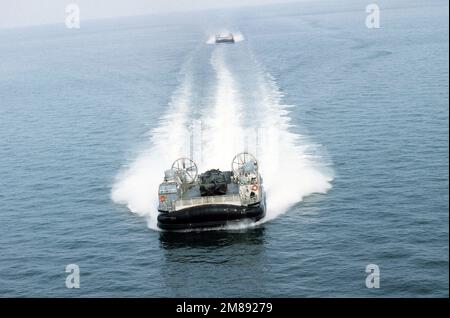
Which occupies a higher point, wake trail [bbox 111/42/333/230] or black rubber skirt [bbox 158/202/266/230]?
wake trail [bbox 111/42/333/230]

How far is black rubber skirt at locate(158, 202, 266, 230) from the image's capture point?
192 ft

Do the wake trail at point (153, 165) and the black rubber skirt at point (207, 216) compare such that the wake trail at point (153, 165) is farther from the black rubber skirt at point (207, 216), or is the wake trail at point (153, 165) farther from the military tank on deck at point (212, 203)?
the military tank on deck at point (212, 203)

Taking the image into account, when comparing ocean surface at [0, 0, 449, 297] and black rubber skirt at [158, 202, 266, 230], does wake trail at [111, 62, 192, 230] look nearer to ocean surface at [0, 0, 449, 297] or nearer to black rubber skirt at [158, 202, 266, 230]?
ocean surface at [0, 0, 449, 297]

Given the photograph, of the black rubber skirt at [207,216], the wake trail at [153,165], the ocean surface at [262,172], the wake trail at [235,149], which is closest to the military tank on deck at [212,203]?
the black rubber skirt at [207,216]

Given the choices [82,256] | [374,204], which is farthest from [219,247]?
[374,204]

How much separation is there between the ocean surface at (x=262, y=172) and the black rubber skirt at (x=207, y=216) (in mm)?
1044

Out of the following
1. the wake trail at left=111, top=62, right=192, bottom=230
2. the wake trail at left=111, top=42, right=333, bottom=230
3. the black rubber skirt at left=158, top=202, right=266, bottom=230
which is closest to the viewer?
the black rubber skirt at left=158, top=202, right=266, bottom=230

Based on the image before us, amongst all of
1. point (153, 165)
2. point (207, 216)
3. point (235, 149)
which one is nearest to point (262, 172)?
point (235, 149)

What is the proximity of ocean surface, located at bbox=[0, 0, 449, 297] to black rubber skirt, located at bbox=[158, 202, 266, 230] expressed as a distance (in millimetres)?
1044

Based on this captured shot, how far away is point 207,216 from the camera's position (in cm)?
5838

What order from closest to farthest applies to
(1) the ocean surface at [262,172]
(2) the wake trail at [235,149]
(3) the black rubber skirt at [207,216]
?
(1) the ocean surface at [262,172]
(3) the black rubber skirt at [207,216]
(2) the wake trail at [235,149]

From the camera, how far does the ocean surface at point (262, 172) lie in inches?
1999

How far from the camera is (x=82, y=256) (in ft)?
185

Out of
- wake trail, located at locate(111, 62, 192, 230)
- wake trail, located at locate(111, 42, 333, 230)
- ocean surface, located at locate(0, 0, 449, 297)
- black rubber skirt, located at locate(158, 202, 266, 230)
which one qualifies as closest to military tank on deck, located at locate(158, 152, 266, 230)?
black rubber skirt, located at locate(158, 202, 266, 230)
